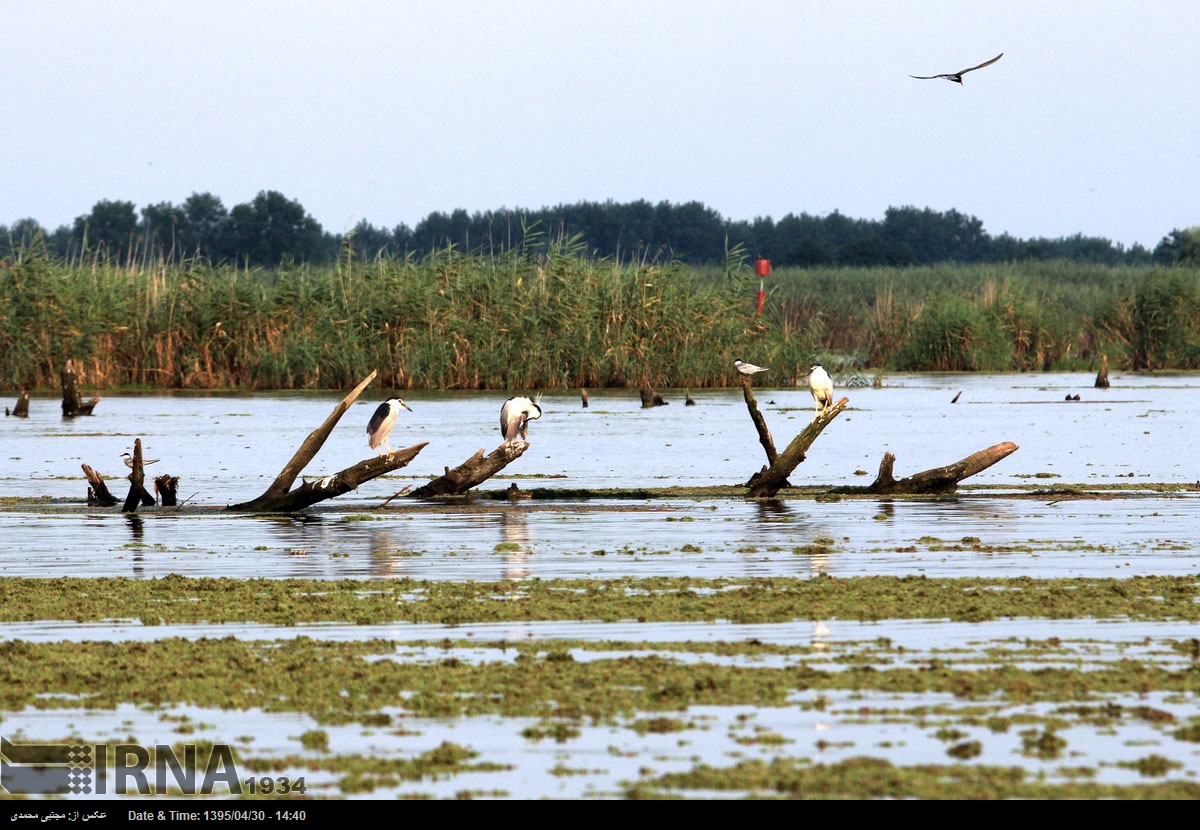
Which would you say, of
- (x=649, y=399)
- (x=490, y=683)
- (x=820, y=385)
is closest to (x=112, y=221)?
(x=649, y=399)

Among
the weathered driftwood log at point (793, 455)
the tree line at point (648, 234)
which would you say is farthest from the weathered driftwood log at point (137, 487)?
the tree line at point (648, 234)

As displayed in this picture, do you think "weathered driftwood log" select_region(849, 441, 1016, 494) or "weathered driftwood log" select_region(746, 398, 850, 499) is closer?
"weathered driftwood log" select_region(746, 398, 850, 499)

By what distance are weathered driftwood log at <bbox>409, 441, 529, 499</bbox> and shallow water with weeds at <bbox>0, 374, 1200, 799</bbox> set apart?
0.24m

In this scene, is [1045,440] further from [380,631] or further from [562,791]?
[562,791]

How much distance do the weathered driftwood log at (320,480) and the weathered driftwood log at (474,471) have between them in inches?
38.4

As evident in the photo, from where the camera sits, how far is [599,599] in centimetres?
1090

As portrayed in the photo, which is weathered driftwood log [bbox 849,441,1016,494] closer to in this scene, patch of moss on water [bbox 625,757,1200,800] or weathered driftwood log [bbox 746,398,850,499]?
weathered driftwood log [bbox 746,398,850,499]

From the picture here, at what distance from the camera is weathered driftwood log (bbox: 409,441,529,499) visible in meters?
17.1

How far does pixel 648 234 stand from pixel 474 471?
112 metres

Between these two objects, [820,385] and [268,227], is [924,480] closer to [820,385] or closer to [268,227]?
[820,385]

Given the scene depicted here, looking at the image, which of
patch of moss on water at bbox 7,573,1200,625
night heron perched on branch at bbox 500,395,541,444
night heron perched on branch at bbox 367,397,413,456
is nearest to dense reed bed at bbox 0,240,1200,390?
night heron perched on branch at bbox 500,395,541,444

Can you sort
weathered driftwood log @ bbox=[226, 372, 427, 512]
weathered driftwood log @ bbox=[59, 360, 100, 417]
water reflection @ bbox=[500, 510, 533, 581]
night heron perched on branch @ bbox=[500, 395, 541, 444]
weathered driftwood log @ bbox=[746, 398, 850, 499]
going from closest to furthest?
water reflection @ bbox=[500, 510, 533, 581] < weathered driftwood log @ bbox=[226, 372, 427, 512] < weathered driftwood log @ bbox=[746, 398, 850, 499] < night heron perched on branch @ bbox=[500, 395, 541, 444] < weathered driftwood log @ bbox=[59, 360, 100, 417]
